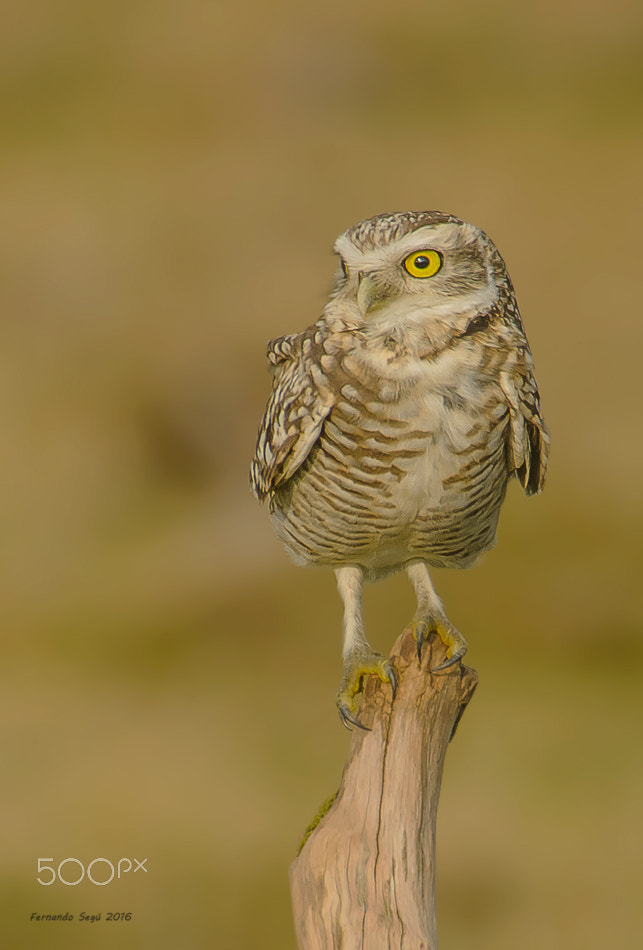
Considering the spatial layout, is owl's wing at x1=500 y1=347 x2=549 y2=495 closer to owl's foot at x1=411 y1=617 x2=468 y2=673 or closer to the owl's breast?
the owl's breast

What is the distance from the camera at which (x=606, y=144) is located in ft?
13.1

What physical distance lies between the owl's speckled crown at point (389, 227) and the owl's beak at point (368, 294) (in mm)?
56

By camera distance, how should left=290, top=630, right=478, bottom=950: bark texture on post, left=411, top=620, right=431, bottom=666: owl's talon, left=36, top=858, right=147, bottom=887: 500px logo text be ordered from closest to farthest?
1. left=290, top=630, right=478, bottom=950: bark texture on post
2. left=411, top=620, right=431, bottom=666: owl's talon
3. left=36, top=858, right=147, bottom=887: 500px logo text

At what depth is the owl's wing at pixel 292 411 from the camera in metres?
1.66

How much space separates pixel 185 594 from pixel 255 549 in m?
0.44

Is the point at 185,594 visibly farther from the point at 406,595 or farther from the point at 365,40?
the point at 365,40

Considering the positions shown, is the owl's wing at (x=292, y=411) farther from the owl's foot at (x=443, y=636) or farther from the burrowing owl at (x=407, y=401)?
the owl's foot at (x=443, y=636)

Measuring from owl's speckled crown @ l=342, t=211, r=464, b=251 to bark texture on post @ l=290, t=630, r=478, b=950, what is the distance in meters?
0.82

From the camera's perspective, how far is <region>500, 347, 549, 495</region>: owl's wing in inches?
64.2

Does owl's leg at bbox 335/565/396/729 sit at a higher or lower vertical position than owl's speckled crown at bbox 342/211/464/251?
lower

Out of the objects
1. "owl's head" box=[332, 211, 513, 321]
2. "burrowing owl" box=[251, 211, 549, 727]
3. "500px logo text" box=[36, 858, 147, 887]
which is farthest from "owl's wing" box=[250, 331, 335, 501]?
"500px logo text" box=[36, 858, 147, 887]

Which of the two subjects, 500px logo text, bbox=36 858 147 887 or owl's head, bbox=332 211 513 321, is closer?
owl's head, bbox=332 211 513 321

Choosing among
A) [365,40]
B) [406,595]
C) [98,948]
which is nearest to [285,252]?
[365,40]

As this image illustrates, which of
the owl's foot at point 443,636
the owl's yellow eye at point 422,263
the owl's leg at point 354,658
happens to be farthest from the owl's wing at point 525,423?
the owl's leg at point 354,658
